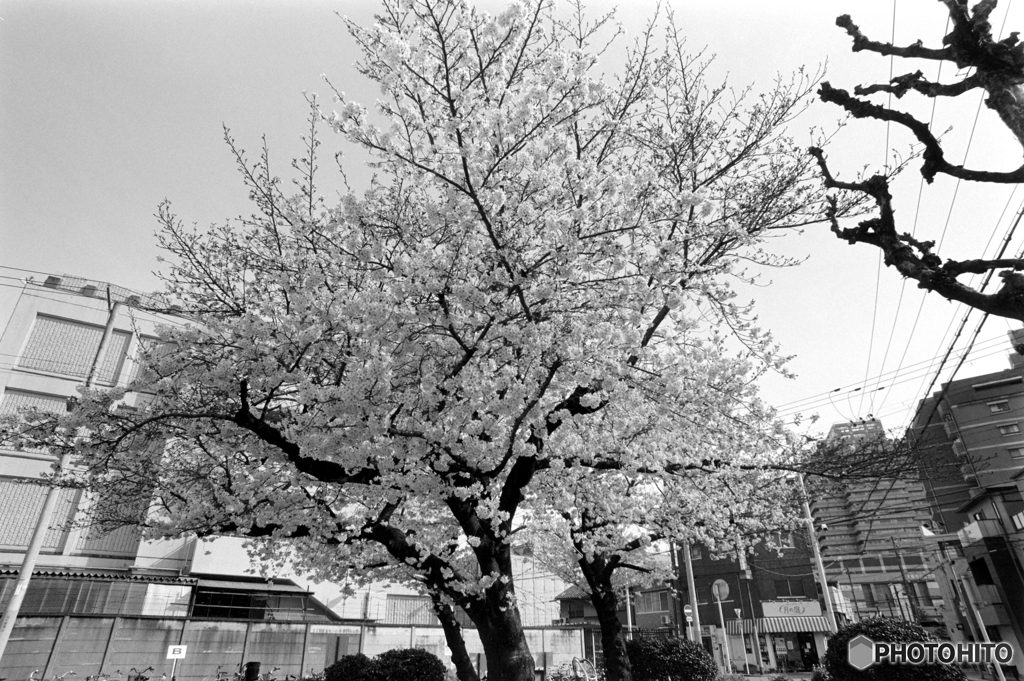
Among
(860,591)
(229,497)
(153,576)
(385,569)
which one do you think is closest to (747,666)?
(860,591)

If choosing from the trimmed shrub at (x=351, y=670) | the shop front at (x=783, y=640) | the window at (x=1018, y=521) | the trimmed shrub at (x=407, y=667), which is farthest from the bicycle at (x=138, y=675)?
the shop front at (x=783, y=640)

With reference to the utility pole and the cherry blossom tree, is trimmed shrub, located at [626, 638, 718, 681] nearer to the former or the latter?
the cherry blossom tree

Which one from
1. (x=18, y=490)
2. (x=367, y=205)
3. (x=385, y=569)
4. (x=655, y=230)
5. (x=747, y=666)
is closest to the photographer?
(x=655, y=230)

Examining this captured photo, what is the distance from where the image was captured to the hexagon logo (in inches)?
463

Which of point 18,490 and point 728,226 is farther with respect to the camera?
point 18,490

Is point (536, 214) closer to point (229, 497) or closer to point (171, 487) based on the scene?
point (229, 497)

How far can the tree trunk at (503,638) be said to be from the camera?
728 cm

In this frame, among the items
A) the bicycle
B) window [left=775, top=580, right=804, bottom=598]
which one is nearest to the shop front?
window [left=775, top=580, right=804, bottom=598]

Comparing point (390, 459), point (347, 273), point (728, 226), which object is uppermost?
point (728, 226)

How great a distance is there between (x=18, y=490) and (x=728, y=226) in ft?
89.6

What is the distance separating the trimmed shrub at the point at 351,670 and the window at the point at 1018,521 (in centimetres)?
2591

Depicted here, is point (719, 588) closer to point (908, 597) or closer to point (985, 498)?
point (985, 498)

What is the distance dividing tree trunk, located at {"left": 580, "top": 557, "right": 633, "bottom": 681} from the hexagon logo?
522cm

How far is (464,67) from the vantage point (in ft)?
19.1
